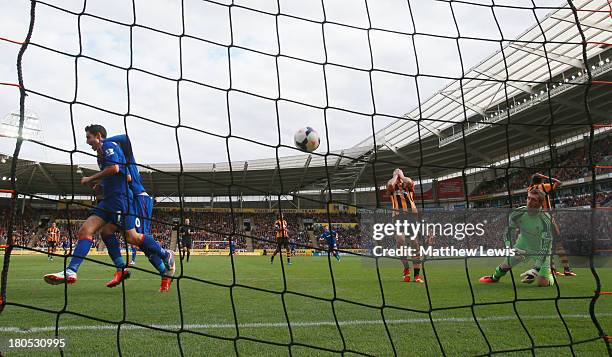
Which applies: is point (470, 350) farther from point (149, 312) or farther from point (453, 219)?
point (453, 219)

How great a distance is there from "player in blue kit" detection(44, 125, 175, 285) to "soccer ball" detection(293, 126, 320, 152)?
2518 mm

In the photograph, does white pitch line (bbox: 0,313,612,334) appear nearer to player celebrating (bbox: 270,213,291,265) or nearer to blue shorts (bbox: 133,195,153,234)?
player celebrating (bbox: 270,213,291,265)

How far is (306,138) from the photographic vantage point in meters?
6.20

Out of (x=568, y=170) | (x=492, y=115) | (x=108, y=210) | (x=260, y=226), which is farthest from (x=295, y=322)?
(x=260, y=226)

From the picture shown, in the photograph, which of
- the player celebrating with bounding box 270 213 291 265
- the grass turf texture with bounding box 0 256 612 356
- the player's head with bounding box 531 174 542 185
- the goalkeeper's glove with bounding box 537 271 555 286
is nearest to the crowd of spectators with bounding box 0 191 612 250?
the player celebrating with bounding box 270 213 291 265

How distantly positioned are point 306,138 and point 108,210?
10.5ft

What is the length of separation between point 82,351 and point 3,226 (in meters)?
32.1

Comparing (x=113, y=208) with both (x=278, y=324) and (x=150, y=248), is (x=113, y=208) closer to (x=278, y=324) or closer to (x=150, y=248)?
(x=150, y=248)

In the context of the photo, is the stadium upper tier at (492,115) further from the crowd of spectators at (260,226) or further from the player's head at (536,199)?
the player's head at (536,199)

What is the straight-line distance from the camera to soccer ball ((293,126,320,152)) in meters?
6.19

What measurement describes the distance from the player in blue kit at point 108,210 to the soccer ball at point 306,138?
2518mm

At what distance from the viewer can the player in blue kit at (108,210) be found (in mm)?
3658

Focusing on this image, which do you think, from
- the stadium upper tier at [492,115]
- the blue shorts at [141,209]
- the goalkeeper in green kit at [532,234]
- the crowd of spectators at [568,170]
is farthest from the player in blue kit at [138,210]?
the crowd of spectators at [568,170]

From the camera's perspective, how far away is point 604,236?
12.6 meters
